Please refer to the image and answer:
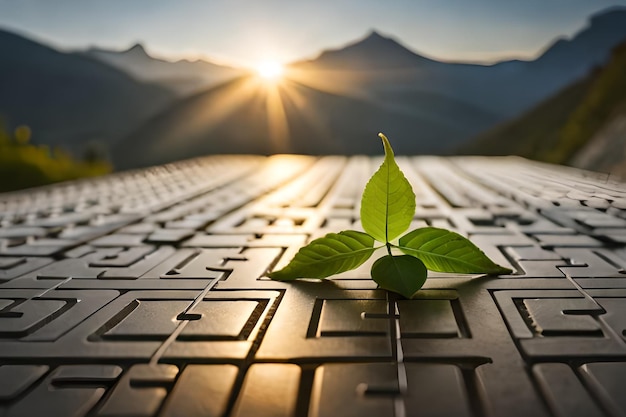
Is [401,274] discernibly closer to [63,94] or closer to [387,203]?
[387,203]

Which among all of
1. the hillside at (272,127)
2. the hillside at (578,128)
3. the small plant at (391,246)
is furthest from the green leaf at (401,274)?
the hillside at (272,127)

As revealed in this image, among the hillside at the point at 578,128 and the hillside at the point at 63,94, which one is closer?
the hillside at the point at 578,128

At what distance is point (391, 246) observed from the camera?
3.67 feet

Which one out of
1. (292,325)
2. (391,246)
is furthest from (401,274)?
(292,325)

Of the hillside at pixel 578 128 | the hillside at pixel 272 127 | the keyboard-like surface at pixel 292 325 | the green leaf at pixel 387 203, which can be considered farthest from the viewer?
the hillside at pixel 272 127

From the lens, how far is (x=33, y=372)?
0.82 m

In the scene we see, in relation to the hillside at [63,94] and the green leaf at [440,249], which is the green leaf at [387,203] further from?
A: the hillside at [63,94]

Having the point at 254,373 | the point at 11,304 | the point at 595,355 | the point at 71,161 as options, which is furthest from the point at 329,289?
the point at 71,161

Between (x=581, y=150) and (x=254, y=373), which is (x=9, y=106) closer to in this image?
(x=581, y=150)

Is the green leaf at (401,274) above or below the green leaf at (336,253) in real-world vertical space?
below

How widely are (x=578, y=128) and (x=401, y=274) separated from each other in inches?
426

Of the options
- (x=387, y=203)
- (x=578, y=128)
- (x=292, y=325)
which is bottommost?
(x=292, y=325)

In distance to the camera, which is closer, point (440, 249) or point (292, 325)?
point (292, 325)

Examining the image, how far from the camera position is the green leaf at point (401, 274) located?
1.06m
